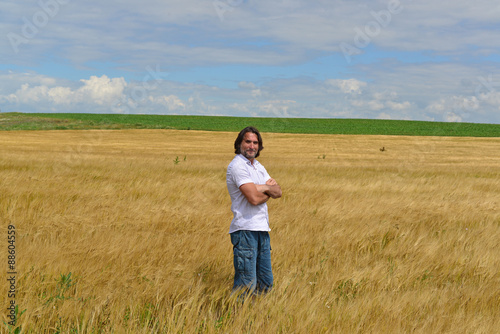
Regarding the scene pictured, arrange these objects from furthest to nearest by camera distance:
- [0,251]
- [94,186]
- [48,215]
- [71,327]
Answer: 1. [94,186]
2. [48,215]
3. [0,251]
4. [71,327]

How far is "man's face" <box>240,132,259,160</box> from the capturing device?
166 inches

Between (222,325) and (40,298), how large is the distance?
5.26ft

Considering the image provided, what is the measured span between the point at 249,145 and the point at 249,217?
0.68 m

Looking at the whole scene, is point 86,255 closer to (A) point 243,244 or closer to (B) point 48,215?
(A) point 243,244

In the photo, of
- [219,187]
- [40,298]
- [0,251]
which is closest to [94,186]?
[219,187]

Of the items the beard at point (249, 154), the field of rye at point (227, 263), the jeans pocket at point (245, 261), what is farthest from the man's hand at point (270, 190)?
the field of rye at point (227, 263)

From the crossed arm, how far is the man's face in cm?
34

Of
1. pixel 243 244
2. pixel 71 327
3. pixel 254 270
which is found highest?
pixel 243 244

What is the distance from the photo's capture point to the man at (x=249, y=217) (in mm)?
4035

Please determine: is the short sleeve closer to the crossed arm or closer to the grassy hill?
the crossed arm

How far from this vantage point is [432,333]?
3.64 meters

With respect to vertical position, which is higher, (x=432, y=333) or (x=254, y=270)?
(x=254, y=270)

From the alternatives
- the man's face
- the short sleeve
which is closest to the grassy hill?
the man's face

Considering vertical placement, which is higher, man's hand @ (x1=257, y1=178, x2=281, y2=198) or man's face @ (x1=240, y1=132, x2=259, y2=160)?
man's face @ (x1=240, y1=132, x2=259, y2=160)
